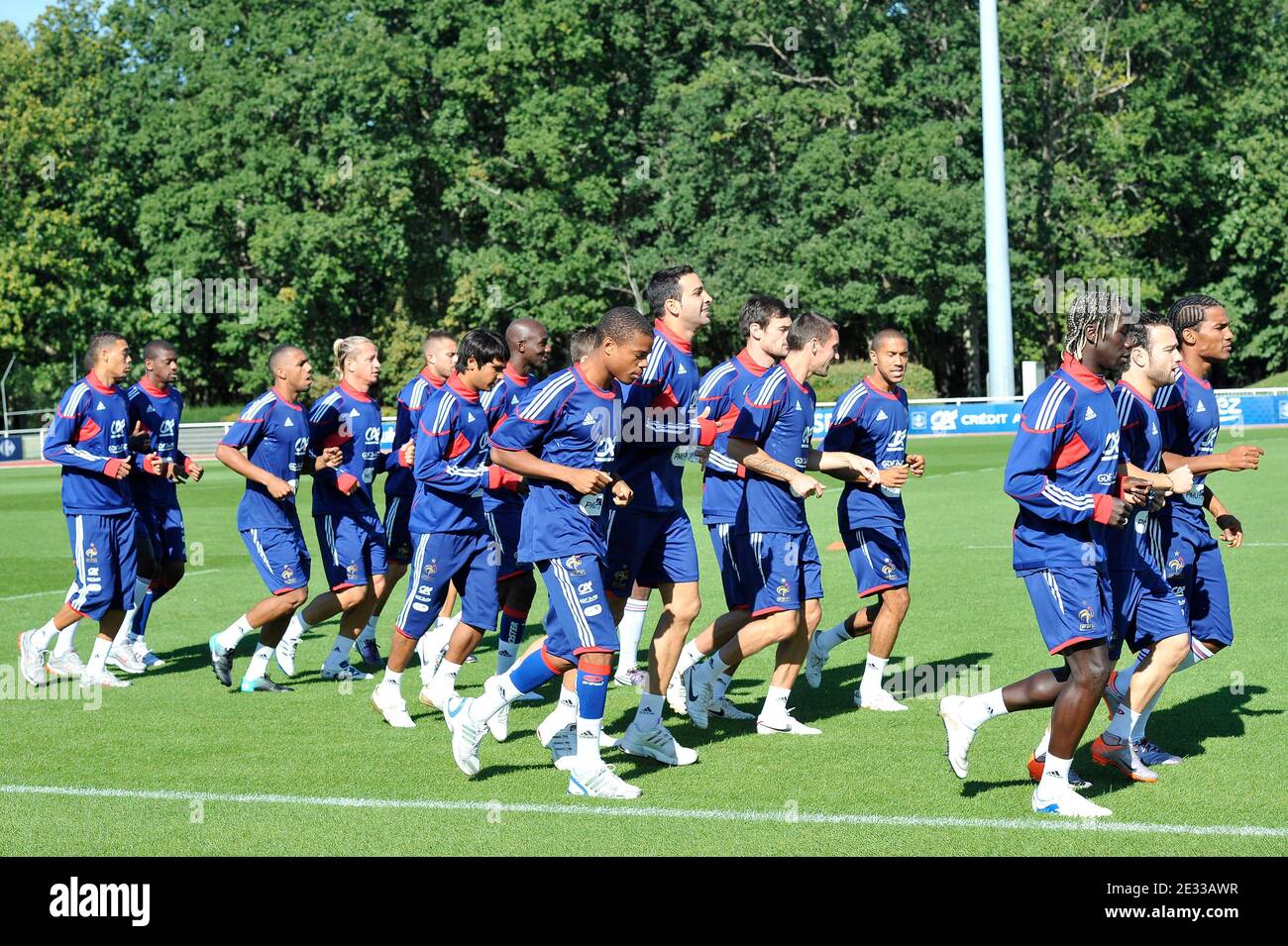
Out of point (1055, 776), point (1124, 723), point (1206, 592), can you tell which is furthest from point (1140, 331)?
point (1055, 776)

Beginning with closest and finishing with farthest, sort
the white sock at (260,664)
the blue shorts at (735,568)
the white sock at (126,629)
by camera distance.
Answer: the blue shorts at (735,568), the white sock at (260,664), the white sock at (126,629)

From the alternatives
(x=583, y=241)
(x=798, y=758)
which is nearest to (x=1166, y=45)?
(x=583, y=241)

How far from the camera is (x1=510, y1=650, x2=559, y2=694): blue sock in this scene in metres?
7.87

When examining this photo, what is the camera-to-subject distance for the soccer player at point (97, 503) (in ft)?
36.1

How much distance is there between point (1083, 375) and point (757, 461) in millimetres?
2203

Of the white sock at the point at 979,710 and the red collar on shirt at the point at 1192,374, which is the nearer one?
the white sock at the point at 979,710

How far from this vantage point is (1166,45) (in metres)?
56.9

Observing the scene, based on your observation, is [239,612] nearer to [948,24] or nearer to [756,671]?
[756,671]

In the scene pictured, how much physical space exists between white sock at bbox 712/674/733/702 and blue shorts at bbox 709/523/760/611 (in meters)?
0.46

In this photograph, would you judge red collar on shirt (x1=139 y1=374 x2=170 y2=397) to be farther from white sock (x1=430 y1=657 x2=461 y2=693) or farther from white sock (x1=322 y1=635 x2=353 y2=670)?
white sock (x1=430 y1=657 x2=461 y2=693)

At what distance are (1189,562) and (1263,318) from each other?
5341 centimetres

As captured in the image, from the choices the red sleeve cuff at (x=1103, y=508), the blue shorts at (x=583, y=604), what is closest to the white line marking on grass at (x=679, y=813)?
the blue shorts at (x=583, y=604)

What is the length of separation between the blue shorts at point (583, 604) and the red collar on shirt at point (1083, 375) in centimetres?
242

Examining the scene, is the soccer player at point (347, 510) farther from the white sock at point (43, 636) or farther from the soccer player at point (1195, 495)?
the soccer player at point (1195, 495)
